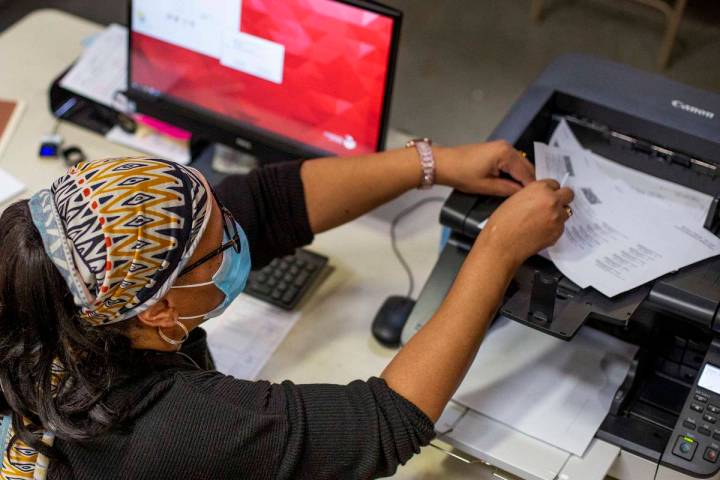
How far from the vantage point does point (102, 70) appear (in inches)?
76.3

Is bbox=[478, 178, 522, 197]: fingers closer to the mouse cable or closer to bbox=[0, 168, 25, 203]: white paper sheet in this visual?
the mouse cable

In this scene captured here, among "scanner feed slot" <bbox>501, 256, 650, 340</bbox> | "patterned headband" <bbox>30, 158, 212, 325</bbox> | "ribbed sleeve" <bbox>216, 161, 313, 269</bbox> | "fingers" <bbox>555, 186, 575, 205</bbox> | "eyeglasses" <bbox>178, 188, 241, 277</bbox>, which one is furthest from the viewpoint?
"ribbed sleeve" <bbox>216, 161, 313, 269</bbox>

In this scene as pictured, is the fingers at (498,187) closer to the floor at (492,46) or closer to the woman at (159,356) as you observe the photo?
the woman at (159,356)

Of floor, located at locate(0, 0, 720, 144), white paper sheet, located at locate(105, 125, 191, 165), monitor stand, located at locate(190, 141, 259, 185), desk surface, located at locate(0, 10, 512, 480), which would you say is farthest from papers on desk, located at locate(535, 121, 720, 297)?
floor, located at locate(0, 0, 720, 144)

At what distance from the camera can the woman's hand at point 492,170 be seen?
4.46 feet

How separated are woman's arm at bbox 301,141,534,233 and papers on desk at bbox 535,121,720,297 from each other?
0.42 ft

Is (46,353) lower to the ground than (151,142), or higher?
higher

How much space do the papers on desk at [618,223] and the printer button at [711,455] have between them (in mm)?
234

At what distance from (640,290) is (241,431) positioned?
1.84 feet

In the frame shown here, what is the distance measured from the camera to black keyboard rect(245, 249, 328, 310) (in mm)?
1547

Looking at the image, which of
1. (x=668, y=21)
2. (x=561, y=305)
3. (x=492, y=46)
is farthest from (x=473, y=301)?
(x=668, y=21)

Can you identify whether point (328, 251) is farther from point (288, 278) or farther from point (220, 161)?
point (220, 161)

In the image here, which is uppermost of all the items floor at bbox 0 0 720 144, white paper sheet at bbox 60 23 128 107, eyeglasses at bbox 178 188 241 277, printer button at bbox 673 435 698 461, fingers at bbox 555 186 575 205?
fingers at bbox 555 186 575 205

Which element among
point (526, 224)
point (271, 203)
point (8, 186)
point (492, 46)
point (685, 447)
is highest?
point (526, 224)
